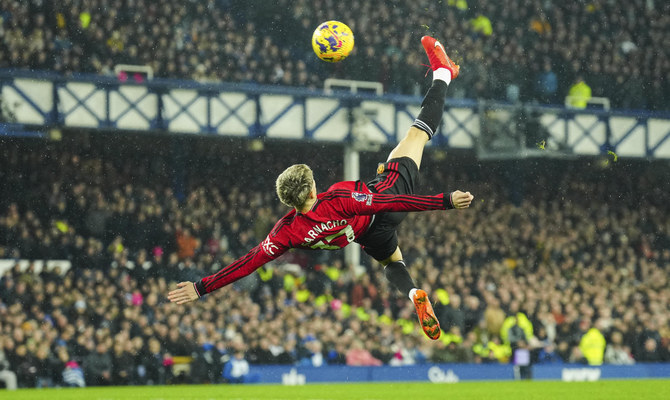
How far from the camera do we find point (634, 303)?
67.5 ft

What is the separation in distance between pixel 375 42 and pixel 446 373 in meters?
8.71

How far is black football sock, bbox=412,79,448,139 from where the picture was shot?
367 inches

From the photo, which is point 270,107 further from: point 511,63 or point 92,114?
point 511,63

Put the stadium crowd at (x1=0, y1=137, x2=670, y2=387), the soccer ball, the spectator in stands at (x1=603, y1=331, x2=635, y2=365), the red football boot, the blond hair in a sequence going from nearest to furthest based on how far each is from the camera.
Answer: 1. the blond hair
2. the red football boot
3. the soccer ball
4. the stadium crowd at (x1=0, y1=137, x2=670, y2=387)
5. the spectator in stands at (x1=603, y1=331, x2=635, y2=365)

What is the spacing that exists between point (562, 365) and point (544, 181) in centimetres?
879

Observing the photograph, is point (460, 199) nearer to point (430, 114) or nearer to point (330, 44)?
point (430, 114)

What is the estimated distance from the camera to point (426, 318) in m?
8.40

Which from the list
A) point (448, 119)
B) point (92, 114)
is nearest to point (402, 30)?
point (448, 119)

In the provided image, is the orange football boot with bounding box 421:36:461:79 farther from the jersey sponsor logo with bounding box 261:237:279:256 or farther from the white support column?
the white support column

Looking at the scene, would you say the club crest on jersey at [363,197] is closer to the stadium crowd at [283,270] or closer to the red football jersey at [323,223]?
the red football jersey at [323,223]

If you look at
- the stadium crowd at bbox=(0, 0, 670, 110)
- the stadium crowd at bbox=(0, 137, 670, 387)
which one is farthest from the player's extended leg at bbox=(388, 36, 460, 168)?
the stadium crowd at bbox=(0, 0, 670, 110)

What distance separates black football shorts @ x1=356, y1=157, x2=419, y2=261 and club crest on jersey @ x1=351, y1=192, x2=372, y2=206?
551mm

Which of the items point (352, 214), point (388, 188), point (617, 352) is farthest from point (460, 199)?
point (617, 352)

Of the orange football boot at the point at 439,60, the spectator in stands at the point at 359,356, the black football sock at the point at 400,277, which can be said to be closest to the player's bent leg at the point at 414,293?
the black football sock at the point at 400,277
